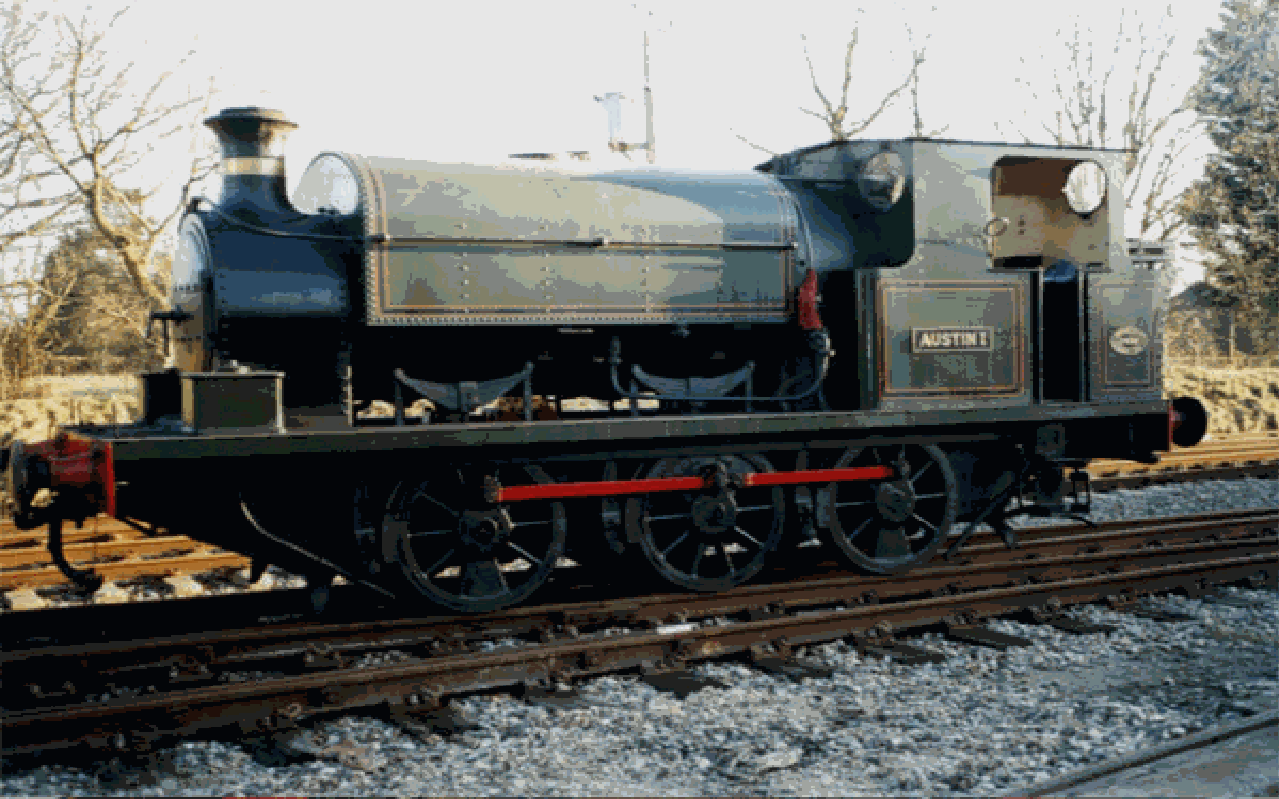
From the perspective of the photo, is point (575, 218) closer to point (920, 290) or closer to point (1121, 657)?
point (920, 290)

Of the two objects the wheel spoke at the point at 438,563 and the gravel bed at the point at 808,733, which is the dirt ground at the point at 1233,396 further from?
the wheel spoke at the point at 438,563

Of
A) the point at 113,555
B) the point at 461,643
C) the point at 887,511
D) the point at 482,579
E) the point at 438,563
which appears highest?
the point at 887,511

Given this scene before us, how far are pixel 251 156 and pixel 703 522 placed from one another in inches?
139

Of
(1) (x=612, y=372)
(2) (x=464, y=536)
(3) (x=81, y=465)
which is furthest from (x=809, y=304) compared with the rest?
(3) (x=81, y=465)

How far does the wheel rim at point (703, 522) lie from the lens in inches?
279

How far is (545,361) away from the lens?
23.9ft

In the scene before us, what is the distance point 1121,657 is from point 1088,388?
235 centimetres

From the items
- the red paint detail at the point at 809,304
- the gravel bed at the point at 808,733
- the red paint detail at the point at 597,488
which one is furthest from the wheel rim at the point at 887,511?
the gravel bed at the point at 808,733

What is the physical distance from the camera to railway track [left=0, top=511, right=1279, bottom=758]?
5059 mm

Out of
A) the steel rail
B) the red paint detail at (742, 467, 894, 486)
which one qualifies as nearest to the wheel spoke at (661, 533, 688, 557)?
the steel rail

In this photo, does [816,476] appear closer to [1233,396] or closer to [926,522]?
[926,522]

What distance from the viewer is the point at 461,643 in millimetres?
6203

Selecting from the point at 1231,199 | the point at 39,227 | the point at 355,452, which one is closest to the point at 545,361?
the point at 355,452

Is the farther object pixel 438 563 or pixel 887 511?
pixel 887 511
